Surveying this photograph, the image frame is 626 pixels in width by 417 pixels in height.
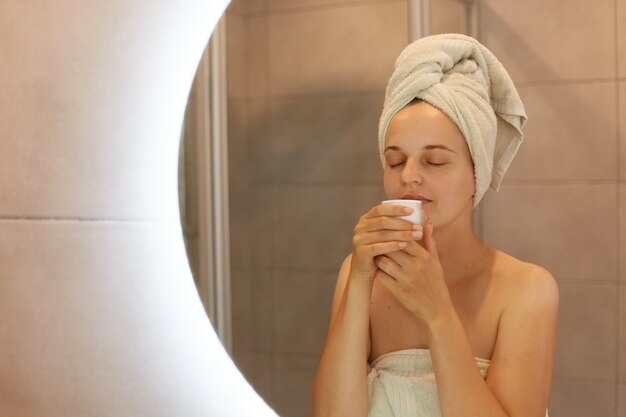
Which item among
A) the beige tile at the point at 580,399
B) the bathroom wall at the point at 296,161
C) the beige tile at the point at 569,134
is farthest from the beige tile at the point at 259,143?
the beige tile at the point at 580,399

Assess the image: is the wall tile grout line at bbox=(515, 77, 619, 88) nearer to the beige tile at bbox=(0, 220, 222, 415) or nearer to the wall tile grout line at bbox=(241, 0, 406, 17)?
the wall tile grout line at bbox=(241, 0, 406, 17)

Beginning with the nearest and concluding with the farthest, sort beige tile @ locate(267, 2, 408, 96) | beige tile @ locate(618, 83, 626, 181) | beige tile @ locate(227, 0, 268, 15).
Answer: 1. beige tile @ locate(618, 83, 626, 181)
2. beige tile @ locate(267, 2, 408, 96)
3. beige tile @ locate(227, 0, 268, 15)

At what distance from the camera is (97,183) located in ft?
3.77

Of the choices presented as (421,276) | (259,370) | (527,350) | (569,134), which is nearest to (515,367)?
(527,350)

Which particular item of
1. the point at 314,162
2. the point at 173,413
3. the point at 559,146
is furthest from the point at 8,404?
the point at 559,146

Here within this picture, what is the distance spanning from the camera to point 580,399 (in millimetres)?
889

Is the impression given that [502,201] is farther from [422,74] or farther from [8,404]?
[8,404]

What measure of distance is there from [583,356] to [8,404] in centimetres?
75

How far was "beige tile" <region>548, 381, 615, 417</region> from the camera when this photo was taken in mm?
882

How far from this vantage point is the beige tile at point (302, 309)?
1028 millimetres

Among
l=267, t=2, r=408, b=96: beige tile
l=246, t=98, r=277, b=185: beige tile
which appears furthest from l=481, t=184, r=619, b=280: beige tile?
l=246, t=98, r=277, b=185: beige tile

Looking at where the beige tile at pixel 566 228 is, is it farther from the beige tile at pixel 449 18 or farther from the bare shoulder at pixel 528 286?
the beige tile at pixel 449 18

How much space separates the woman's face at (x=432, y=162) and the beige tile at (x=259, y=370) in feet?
0.93

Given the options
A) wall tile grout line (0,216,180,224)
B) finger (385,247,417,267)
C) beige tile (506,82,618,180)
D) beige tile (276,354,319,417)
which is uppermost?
beige tile (506,82,618,180)
